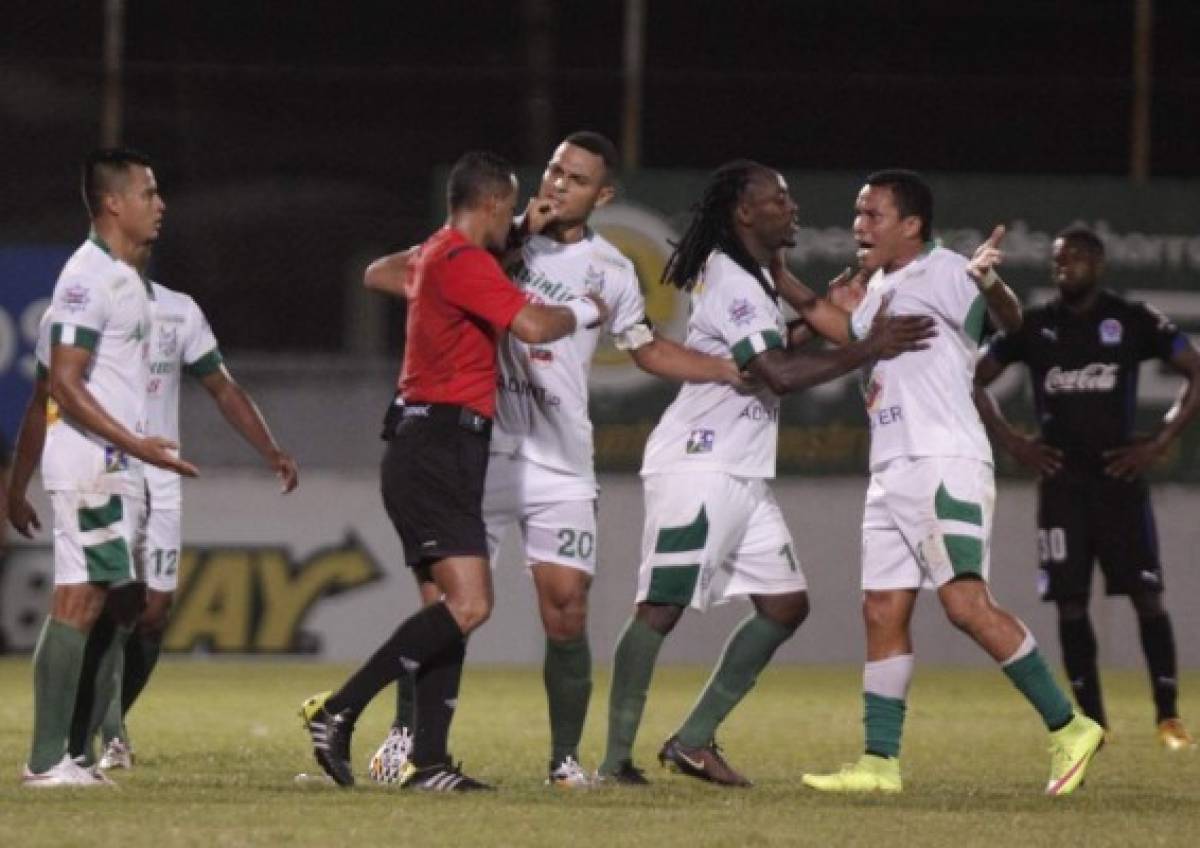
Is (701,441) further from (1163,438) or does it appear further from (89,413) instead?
(1163,438)

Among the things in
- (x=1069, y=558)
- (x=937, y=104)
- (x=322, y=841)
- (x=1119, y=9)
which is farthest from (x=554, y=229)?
(x=1119, y=9)

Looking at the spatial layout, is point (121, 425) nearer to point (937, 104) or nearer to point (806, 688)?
point (806, 688)

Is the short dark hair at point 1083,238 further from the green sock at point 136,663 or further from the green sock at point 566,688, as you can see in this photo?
the green sock at point 136,663

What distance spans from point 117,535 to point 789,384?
7.73ft

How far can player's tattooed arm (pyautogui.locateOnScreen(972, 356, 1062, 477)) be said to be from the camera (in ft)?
44.0

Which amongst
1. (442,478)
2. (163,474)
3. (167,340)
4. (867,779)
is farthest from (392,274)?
(867,779)

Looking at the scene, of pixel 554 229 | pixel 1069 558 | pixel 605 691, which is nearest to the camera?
pixel 554 229

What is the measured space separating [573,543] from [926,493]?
124 cm

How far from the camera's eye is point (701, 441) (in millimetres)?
10641

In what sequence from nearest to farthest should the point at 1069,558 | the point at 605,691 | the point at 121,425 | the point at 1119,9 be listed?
the point at 121,425 → the point at 1069,558 → the point at 605,691 → the point at 1119,9

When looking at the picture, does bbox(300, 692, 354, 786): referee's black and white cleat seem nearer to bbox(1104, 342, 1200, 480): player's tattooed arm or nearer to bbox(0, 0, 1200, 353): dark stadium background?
bbox(1104, 342, 1200, 480): player's tattooed arm

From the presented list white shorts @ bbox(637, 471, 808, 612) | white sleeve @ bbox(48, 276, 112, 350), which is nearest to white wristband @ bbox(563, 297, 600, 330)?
white shorts @ bbox(637, 471, 808, 612)

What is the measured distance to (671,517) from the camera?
34.8 ft

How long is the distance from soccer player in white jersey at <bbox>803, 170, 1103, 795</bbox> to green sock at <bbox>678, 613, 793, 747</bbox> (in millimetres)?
433
